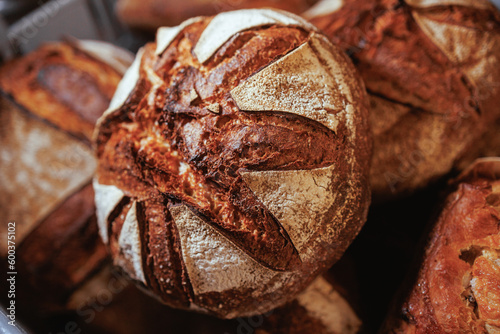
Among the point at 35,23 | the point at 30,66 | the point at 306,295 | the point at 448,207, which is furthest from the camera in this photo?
the point at 35,23

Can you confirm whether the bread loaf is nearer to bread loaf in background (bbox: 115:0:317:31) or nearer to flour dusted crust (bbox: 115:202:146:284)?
flour dusted crust (bbox: 115:202:146:284)

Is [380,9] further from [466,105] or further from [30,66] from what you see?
[30,66]

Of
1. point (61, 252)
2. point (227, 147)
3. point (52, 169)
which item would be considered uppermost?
point (227, 147)

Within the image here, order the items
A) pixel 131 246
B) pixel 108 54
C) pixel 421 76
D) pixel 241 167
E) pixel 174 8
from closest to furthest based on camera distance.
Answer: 1. pixel 241 167
2. pixel 131 246
3. pixel 421 76
4. pixel 108 54
5. pixel 174 8

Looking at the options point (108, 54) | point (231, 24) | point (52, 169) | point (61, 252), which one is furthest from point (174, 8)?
point (61, 252)

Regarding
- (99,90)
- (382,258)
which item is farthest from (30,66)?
(382,258)

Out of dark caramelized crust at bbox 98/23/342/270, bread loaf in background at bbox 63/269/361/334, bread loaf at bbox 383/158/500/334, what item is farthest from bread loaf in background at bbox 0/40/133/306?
bread loaf at bbox 383/158/500/334

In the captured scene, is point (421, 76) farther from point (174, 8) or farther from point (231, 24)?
point (174, 8)
